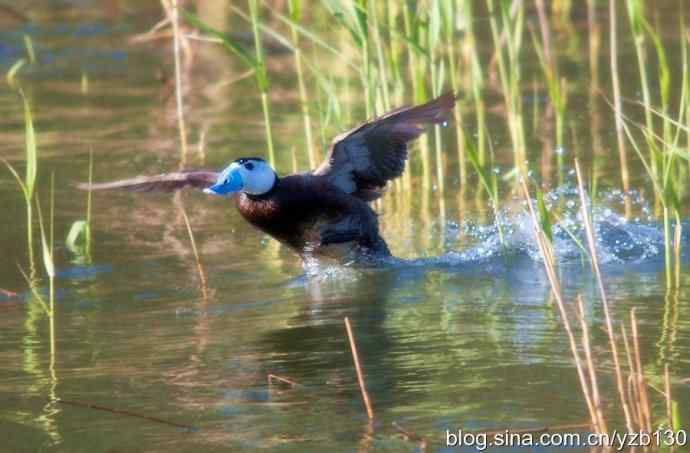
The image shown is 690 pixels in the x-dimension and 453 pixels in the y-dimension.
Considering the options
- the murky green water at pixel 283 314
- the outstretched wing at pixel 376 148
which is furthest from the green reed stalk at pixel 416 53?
the murky green water at pixel 283 314

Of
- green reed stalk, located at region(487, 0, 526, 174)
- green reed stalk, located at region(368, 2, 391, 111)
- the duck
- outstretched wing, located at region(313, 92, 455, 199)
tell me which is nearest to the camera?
outstretched wing, located at region(313, 92, 455, 199)

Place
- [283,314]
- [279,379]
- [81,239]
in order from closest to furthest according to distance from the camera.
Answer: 1. [279,379]
2. [283,314]
3. [81,239]

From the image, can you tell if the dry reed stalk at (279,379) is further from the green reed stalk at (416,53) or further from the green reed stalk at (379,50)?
the green reed stalk at (379,50)

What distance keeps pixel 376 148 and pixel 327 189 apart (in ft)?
0.99

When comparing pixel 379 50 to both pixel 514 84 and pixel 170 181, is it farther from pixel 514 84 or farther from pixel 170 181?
pixel 170 181

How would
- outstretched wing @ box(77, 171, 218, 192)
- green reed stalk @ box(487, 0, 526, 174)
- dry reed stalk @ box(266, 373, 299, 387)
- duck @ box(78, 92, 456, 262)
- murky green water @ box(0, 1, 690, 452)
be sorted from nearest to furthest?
murky green water @ box(0, 1, 690, 452) < dry reed stalk @ box(266, 373, 299, 387) < duck @ box(78, 92, 456, 262) < outstretched wing @ box(77, 171, 218, 192) < green reed stalk @ box(487, 0, 526, 174)

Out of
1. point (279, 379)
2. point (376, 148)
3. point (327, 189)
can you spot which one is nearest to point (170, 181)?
point (327, 189)

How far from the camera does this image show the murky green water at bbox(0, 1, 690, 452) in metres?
4.39

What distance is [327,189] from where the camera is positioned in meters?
6.70

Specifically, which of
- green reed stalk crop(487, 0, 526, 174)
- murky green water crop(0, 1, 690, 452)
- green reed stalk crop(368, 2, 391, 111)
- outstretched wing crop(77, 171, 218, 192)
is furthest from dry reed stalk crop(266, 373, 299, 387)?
green reed stalk crop(487, 0, 526, 174)

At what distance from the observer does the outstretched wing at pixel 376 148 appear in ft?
20.0

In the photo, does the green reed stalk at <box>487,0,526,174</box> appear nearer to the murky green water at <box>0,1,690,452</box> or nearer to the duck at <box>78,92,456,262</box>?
the murky green water at <box>0,1,690,452</box>

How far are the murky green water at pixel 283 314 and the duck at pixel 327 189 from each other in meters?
0.17

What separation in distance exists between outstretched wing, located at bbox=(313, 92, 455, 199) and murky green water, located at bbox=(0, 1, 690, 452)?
44 cm
